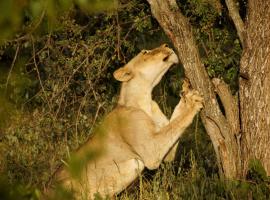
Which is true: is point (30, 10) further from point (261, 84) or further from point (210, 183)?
point (210, 183)

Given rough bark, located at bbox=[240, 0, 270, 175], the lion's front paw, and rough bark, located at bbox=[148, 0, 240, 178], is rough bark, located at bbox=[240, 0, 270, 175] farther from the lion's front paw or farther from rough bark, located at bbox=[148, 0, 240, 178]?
the lion's front paw

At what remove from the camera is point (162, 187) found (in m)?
5.52

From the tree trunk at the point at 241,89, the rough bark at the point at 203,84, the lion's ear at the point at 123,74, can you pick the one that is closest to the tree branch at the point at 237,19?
the tree trunk at the point at 241,89

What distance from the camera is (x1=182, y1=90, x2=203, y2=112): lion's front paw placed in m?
5.00

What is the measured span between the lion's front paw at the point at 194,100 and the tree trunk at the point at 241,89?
5 centimetres

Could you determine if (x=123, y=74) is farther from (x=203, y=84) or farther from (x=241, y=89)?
(x=241, y=89)

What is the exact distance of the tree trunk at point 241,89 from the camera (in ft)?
15.5

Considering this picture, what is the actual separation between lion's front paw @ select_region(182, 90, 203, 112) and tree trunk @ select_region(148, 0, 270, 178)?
1.9 inches

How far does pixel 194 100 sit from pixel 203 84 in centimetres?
15

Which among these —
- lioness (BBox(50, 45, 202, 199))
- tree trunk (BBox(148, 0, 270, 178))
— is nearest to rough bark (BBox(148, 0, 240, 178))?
tree trunk (BBox(148, 0, 270, 178))

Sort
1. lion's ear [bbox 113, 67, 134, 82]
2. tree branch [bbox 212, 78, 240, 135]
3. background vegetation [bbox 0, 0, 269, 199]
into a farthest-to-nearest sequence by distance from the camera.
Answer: lion's ear [bbox 113, 67, 134, 82], background vegetation [bbox 0, 0, 269, 199], tree branch [bbox 212, 78, 240, 135]

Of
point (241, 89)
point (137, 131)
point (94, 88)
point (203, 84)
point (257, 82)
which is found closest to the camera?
point (257, 82)

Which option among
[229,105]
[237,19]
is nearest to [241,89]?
[229,105]

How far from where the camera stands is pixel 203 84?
5.05 metres
